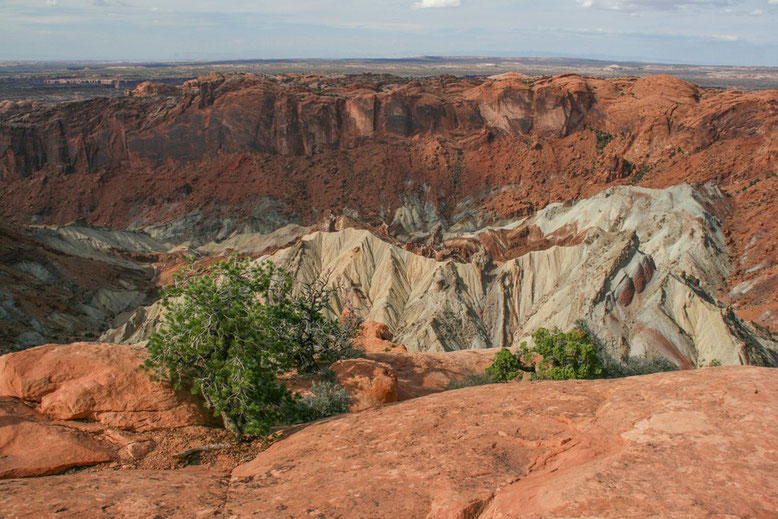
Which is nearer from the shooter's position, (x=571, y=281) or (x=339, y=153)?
(x=571, y=281)

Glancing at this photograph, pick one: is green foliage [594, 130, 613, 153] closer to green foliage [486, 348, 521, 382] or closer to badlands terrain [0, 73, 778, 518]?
badlands terrain [0, 73, 778, 518]

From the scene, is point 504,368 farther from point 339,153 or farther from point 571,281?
point 339,153

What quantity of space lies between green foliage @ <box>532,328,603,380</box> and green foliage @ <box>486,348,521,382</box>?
992mm

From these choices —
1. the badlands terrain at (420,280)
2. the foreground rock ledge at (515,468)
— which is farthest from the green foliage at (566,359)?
the foreground rock ledge at (515,468)

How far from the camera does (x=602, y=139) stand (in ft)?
276

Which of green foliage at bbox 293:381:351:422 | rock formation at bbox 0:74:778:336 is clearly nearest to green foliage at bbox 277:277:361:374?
green foliage at bbox 293:381:351:422

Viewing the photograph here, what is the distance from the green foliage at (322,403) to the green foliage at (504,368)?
8717 millimetres

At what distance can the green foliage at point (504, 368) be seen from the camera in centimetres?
2220

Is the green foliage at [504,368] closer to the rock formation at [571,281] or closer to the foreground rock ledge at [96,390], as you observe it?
the rock formation at [571,281]

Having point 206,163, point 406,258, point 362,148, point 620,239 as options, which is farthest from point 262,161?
point 620,239

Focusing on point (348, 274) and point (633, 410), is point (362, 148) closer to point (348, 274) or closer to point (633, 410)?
point (348, 274)

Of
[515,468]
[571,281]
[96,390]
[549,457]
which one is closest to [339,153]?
[571,281]

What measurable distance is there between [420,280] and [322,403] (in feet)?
121

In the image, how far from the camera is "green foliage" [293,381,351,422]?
46.9ft
